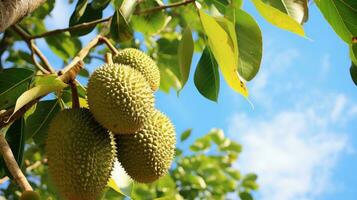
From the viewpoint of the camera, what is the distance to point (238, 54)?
1588mm

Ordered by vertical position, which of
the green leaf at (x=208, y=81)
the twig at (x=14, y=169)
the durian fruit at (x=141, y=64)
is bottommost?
the twig at (x=14, y=169)

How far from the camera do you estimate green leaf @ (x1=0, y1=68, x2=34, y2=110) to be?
1.79 meters

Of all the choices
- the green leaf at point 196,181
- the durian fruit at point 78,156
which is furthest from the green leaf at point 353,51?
the green leaf at point 196,181

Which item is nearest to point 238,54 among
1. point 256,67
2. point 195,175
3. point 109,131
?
point 256,67

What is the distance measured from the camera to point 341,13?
1725 mm

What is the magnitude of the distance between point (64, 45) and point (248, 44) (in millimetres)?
2030

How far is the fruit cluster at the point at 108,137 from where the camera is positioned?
1485 millimetres

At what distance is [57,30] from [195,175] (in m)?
2.24

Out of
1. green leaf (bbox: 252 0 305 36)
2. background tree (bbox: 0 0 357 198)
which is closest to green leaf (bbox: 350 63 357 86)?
background tree (bbox: 0 0 357 198)

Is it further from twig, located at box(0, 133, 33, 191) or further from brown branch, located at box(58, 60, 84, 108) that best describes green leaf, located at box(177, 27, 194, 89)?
twig, located at box(0, 133, 33, 191)

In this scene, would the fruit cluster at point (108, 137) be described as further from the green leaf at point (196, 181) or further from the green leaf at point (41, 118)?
the green leaf at point (196, 181)

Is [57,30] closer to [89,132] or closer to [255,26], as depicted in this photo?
[89,132]

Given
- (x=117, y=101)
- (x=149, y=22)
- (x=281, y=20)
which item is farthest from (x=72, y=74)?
(x=149, y=22)

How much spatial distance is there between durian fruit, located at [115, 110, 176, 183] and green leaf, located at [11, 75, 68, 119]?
297 mm
